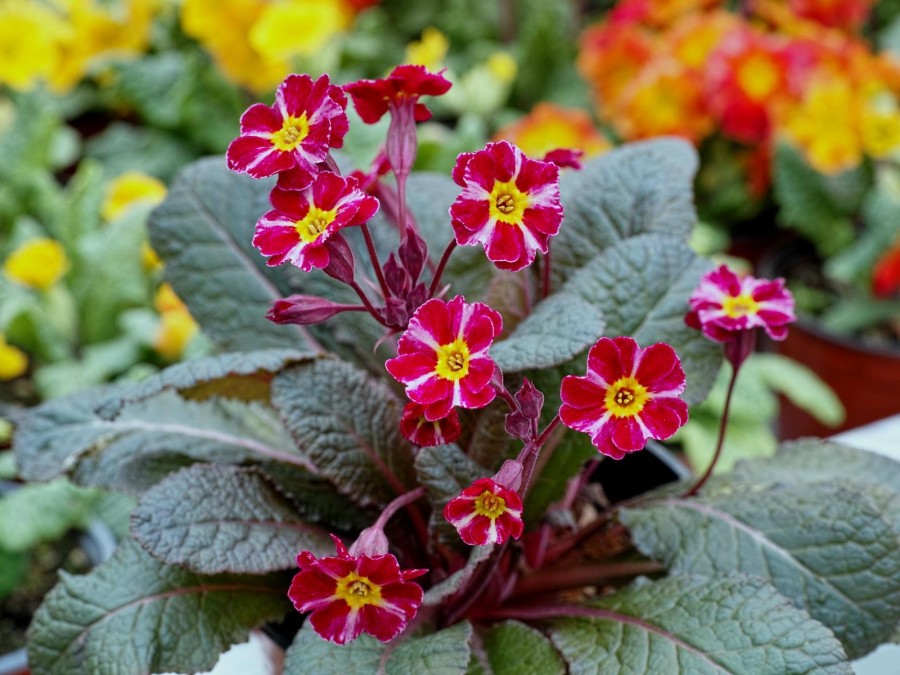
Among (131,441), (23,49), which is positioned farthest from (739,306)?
(23,49)

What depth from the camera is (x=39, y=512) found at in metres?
1.12

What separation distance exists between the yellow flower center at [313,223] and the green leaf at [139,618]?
276 mm

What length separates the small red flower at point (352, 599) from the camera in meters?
0.55

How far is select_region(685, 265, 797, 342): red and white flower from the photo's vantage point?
0.67 m

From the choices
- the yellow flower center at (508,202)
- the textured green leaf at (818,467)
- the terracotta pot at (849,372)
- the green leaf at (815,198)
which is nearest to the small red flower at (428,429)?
the yellow flower center at (508,202)

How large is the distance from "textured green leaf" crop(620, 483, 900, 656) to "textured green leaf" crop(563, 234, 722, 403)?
0.09m

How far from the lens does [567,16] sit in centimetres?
225

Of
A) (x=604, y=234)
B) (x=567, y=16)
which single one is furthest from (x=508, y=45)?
(x=604, y=234)

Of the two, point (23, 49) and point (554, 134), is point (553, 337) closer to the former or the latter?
point (554, 134)

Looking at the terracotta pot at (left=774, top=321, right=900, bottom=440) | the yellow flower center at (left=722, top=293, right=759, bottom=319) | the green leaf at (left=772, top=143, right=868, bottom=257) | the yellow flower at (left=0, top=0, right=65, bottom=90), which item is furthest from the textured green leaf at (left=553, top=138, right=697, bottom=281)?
the yellow flower at (left=0, top=0, right=65, bottom=90)

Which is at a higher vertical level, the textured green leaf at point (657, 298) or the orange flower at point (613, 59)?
the textured green leaf at point (657, 298)

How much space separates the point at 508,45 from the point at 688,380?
1.74 meters

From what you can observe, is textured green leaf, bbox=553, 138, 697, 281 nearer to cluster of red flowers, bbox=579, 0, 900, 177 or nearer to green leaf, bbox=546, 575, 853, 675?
green leaf, bbox=546, 575, 853, 675

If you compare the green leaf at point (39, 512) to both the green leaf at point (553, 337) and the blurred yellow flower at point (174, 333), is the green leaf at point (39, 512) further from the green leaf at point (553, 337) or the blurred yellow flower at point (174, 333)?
the green leaf at point (553, 337)
